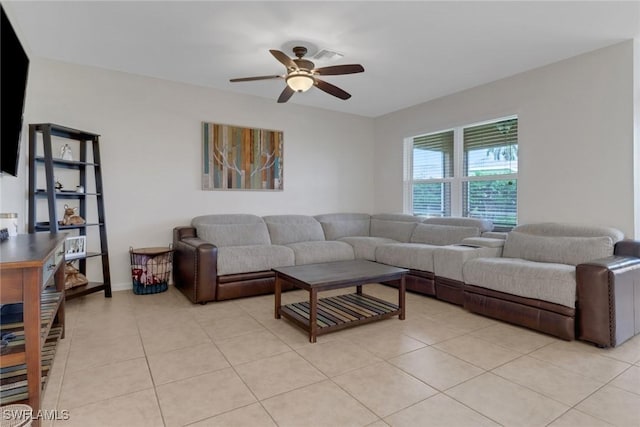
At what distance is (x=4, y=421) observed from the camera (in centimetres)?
137

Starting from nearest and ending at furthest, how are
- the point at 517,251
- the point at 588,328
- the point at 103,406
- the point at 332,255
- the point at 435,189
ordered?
the point at 103,406 < the point at 588,328 < the point at 517,251 < the point at 332,255 < the point at 435,189

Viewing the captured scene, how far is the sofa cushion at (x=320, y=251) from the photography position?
4090 millimetres

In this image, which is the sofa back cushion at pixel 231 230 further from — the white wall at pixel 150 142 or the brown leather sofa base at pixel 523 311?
the brown leather sofa base at pixel 523 311

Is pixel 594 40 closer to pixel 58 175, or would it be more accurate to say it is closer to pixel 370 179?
pixel 370 179

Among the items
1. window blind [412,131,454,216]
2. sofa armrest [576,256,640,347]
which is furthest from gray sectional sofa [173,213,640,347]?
window blind [412,131,454,216]

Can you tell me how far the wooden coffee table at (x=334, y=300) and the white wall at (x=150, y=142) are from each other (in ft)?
6.56

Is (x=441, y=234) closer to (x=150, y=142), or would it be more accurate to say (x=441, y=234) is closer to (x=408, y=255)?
(x=408, y=255)

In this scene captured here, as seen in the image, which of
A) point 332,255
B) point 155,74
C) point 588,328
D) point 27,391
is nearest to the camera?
point 27,391

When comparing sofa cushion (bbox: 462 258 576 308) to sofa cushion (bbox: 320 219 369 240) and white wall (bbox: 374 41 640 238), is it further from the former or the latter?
sofa cushion (bbox: 320 219 369 240)

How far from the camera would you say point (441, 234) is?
4309mm

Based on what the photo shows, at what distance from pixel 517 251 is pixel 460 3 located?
2336 mm

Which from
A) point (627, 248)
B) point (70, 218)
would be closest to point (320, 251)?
point (70, 218)

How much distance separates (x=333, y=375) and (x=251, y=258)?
1.91m

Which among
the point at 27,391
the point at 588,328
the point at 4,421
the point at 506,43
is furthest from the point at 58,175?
the point at 588,328
